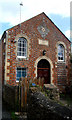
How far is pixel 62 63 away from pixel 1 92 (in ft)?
22.8

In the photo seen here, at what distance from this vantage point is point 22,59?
411 inches

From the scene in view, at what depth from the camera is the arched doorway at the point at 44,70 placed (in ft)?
38.4

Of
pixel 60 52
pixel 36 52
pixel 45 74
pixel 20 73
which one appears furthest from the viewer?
pixel 60 52

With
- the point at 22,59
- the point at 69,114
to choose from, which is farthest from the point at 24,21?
the point at 69,114

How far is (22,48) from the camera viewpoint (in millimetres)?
10766

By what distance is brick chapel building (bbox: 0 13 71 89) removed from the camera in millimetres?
9938

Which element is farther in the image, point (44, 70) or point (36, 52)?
point (44, 70)

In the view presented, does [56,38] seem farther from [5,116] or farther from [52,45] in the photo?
[5,116]

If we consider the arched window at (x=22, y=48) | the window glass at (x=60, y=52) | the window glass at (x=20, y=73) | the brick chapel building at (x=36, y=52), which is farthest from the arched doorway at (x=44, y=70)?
the arched window at (x=22, y=48)

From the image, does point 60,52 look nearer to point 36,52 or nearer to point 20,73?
point 36,52

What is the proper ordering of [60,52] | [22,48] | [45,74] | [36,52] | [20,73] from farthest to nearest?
[60,52], [45,74], [36,52], [22,48], [20,73]

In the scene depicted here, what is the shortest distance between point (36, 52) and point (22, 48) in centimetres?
141

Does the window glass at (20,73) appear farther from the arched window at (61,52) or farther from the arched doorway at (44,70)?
the arched window at (61,52)

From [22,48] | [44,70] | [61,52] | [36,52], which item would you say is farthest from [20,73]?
[61,52]
